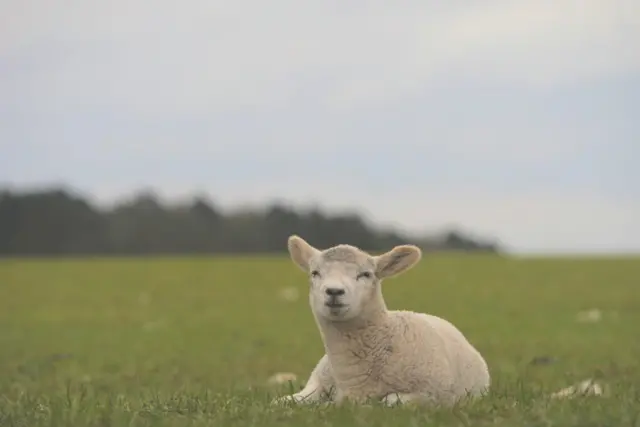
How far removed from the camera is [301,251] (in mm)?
8070

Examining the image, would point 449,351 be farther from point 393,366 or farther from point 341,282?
point 341,282

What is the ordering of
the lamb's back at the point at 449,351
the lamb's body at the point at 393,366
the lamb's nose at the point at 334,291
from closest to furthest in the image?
1. the lamb's nose at the point at 334,291
2. the lamb's body at the point at 393,366
3. the lamb's back at the point at 449,351

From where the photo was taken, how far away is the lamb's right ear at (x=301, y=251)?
7988mm

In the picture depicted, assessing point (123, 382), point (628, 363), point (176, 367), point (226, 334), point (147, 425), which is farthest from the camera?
point (226, 334)

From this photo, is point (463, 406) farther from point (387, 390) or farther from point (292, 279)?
point (292, 279)

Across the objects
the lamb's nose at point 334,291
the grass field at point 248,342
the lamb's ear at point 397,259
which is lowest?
the grass field at point 248,342

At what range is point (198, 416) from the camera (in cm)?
667

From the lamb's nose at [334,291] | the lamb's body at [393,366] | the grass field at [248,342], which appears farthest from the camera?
the lamb's body at [393,366]

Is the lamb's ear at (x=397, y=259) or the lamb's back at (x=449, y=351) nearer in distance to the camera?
the lamb's ear at (x=397, y=259)

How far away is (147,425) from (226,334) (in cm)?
1445

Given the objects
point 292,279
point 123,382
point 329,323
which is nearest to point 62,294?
point 292,279

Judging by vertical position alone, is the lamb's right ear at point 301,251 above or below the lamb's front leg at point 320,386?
above

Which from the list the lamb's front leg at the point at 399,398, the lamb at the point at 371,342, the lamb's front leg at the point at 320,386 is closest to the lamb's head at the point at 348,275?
the lamb at the point at 371,342

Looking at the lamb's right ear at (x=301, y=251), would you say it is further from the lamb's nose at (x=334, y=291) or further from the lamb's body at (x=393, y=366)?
the lamb's nose at (x=334, y=291)
